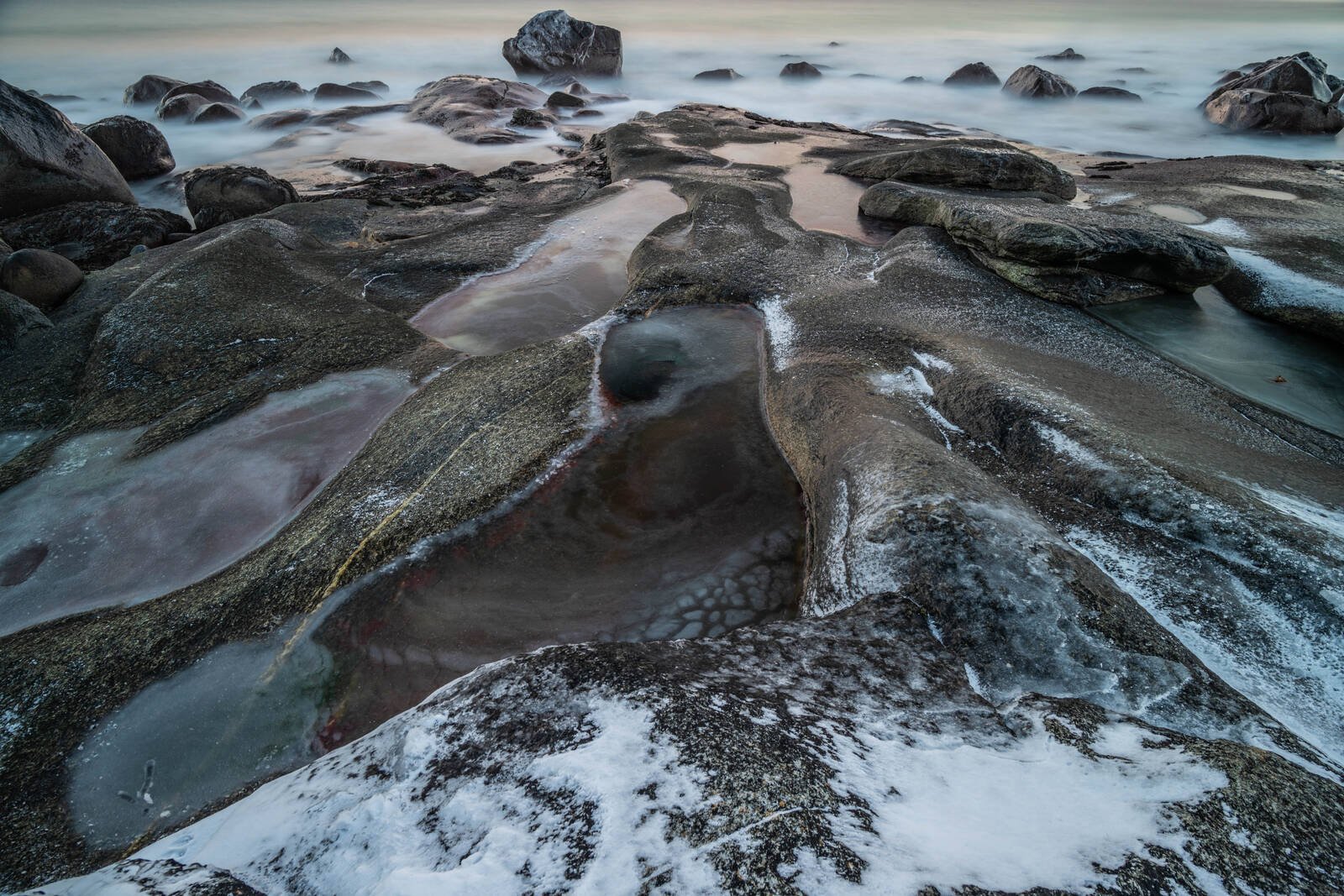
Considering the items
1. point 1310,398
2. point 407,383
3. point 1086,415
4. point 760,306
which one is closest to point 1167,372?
point 1310,398

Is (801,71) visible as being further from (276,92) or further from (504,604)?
(504,604)

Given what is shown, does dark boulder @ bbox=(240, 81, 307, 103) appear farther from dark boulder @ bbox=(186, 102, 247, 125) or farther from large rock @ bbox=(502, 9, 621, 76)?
large rock @ bbox=(502, 9, 621, 76)

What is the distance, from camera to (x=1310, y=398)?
15.6ft

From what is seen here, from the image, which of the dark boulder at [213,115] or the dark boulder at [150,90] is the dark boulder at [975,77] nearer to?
the dark boulder at [213,115]

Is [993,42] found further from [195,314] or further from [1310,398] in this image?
[195,314]

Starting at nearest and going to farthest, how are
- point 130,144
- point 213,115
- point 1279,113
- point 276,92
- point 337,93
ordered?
point 130,144 → point 1279,113 → point 213,115 → point 337,93 → point 276,92

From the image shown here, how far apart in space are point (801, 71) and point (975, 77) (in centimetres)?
571

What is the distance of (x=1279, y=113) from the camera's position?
13.8 metres

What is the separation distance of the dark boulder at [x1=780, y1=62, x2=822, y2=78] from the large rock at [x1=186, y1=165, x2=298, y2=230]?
1953 centimetres

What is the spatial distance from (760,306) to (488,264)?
10.4 ft

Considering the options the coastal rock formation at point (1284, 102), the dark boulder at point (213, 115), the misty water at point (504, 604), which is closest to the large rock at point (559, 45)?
the dark boulder at point (213, 115)

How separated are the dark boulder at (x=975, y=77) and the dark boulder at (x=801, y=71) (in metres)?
4.52

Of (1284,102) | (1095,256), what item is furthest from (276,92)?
(1284,102)

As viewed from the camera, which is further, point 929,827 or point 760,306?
point 760,306
